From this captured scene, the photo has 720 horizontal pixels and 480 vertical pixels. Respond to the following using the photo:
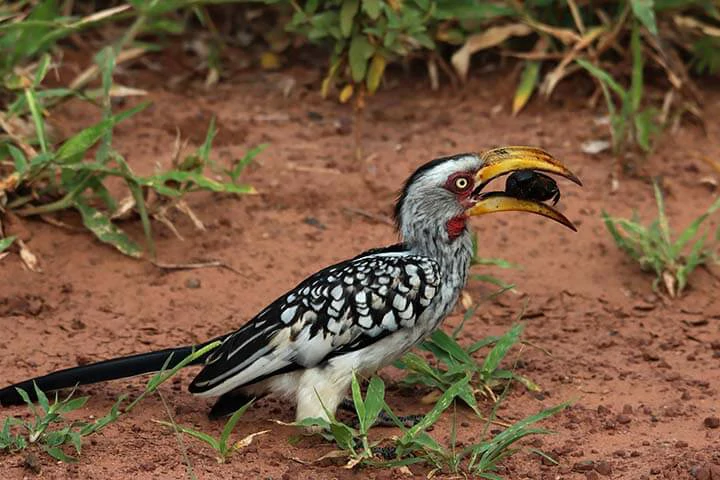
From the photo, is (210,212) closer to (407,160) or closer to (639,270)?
(407,160)

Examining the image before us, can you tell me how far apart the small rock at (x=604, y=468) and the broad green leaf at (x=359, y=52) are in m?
2.59

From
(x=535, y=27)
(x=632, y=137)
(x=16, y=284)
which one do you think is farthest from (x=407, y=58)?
(x=16, y=284)

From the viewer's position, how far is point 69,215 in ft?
18.6

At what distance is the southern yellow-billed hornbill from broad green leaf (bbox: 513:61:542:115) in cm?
235

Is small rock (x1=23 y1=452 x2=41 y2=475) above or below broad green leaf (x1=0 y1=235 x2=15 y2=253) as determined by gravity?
below

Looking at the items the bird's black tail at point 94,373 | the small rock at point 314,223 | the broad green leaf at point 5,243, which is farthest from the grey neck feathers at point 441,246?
the broad green leaf at point 5,243

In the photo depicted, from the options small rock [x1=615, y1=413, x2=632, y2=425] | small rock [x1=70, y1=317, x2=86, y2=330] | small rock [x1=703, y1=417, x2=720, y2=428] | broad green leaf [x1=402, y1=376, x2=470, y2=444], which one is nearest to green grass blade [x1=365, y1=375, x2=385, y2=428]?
broad green leaf [x1=402, y1=376, x2=470, y2=444]

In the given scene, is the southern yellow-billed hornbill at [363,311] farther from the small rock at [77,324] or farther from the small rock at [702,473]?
the small rock at [702,473]

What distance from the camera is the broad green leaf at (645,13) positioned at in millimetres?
6207

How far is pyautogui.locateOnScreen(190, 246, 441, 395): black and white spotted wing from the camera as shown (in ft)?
14.2

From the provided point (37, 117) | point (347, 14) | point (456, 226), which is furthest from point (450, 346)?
point (37, 117)

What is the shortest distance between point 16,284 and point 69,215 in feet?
1.60

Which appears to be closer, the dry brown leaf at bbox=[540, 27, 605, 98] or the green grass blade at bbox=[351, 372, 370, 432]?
the green grass blade at bbox=[351, 372, 370, 432]

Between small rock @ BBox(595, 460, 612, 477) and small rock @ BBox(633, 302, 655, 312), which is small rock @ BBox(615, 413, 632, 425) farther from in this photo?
small rock @ BBox(633, 302, 655, 312)
